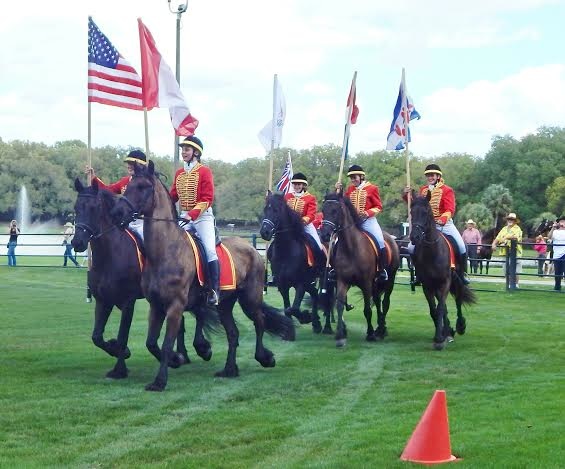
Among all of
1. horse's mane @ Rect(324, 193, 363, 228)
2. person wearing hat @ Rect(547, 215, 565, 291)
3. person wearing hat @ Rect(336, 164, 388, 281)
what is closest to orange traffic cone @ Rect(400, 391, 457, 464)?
horse's mane @ Rect(324, 193, 363, 228)

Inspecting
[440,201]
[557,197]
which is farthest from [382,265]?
[557,197]

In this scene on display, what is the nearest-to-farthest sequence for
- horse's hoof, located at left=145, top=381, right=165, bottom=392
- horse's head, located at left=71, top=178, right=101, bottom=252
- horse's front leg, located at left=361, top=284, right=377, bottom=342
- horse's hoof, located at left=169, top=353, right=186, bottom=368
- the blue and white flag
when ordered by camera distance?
1. horse's hoof, located at left=145, top=381, right=165, bottom=392
2. horse's head, located at left=71, top=178, right=101, bottom=252
3. horse's hoof, located at left=169, top=353, right=186, bottom=368
4. horse's front leg, located at left=361, top=284, right=377, bottom=342
5. the blue and white flag

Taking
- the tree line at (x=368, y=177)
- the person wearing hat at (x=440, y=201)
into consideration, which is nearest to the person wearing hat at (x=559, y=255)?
the person wearing hat at (x=440, y=201)

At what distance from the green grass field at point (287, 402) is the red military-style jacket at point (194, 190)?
2.13m

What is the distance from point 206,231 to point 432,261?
4.76 metres

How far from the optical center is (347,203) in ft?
49.5

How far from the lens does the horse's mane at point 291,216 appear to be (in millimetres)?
15750

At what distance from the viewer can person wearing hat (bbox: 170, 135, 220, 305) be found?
11.6m

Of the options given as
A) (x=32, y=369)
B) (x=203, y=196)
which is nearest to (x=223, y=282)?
(x=203, y=196)

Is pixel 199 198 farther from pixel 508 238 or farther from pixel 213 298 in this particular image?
pixel 508 238

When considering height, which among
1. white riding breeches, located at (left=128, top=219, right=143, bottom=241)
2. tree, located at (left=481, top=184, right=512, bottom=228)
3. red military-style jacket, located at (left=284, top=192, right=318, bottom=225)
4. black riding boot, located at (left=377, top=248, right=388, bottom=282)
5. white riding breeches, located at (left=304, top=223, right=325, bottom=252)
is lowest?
black riding boot, located at (left=377, top=248, right=388, bottom=282)

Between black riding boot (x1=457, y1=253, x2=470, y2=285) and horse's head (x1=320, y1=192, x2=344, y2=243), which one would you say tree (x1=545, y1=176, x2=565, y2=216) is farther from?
horse's head (x1=320, y1=192, x2=344, y2=243)

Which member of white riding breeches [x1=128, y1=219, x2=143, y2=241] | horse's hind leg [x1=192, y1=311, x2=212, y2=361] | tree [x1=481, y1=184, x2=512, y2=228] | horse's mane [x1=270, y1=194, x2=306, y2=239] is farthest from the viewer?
tree [x1=481, y1=184, x2=512, y2=228]

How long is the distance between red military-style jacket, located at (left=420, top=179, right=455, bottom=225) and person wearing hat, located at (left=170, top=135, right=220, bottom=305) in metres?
5.13
